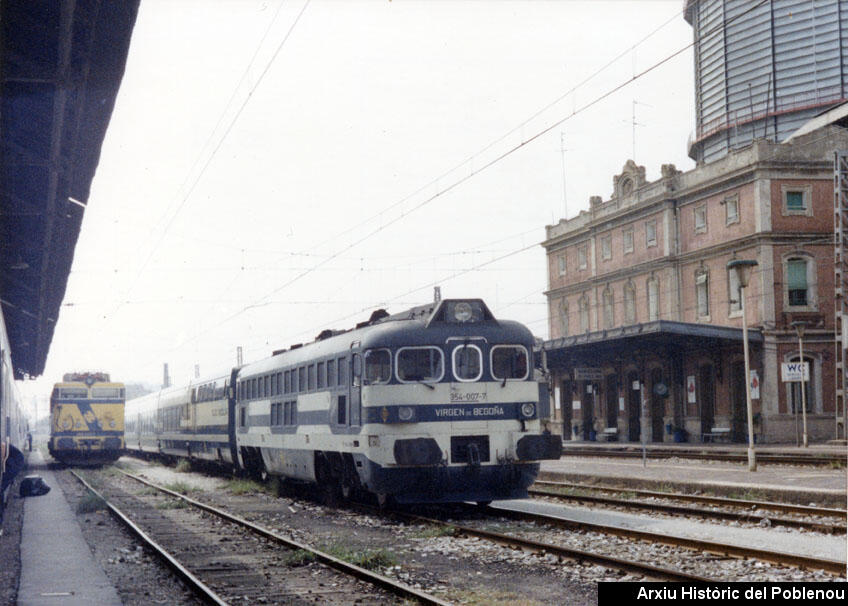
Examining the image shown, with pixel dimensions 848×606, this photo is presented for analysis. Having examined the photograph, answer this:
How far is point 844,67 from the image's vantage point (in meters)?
46.6

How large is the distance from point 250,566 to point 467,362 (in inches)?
212

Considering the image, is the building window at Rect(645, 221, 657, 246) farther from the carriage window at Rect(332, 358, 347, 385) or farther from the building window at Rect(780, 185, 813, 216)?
the carriage window at Rect(332, 358, 347, 385)

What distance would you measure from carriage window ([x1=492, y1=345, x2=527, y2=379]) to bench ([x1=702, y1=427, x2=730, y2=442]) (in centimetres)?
2706

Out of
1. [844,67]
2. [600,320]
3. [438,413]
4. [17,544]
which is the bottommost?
[17,544]

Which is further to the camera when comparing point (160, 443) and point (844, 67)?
point (844, 67)

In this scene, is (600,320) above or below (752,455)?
above

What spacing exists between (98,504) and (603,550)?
12.3 m

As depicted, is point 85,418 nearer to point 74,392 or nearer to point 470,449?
point 74,392

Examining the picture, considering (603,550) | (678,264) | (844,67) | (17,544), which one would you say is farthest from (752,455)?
(844,67)

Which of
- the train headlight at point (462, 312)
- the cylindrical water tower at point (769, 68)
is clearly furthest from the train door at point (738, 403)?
the train headlight at point (462, 312)

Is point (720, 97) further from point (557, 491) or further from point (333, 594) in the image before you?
point (333, 594)

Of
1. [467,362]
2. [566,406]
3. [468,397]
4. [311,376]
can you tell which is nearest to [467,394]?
[468,397]

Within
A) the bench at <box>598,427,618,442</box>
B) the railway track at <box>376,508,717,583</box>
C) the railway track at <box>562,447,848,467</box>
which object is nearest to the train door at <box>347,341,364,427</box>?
the railway track at <box>376,508,717,583</box>

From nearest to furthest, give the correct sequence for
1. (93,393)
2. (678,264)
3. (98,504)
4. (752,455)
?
(98,504) → (752,455) → (93,393) → (678,264)
